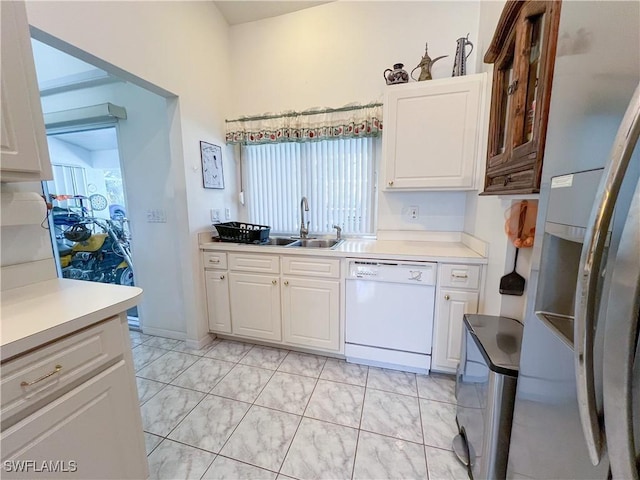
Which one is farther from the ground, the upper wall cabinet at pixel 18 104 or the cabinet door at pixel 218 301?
the upper wall cabinet at pixel 18 104

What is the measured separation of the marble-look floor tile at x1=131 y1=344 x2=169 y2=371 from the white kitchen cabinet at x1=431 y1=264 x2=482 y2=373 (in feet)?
7.45

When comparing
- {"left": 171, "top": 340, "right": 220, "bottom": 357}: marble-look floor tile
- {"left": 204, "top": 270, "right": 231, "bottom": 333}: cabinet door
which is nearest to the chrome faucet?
{"left": 204, "top": 270, "right": 231, "bottom": 333}: cabinet door

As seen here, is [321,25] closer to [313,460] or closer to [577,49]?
[577,49]

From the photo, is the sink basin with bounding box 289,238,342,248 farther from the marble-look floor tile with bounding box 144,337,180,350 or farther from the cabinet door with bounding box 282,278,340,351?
the marble-look floor tile with bounding box 144,337,180,350

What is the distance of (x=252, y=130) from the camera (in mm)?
2525

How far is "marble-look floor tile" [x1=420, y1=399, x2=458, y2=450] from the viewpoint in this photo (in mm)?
1387

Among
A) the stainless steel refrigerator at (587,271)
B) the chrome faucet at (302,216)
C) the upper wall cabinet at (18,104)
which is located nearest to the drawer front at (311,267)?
the chrome faucet at (302,216)

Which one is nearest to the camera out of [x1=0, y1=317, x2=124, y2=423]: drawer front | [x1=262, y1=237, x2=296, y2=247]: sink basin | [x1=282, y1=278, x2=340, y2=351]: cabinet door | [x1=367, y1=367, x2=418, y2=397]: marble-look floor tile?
[x1=0, y1=317, x2=124, y2=423]: drawer front

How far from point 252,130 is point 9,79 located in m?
1.77

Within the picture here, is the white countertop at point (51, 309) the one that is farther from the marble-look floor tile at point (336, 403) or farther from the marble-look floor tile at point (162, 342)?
the marble-look floor tile at point (162, 342)

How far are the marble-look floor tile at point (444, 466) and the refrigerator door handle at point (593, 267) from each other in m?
1.06

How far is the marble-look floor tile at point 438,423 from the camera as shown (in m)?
1.39

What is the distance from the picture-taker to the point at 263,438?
1409 millimetres

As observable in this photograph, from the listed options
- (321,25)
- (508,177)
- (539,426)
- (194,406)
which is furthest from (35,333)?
(321,25)
